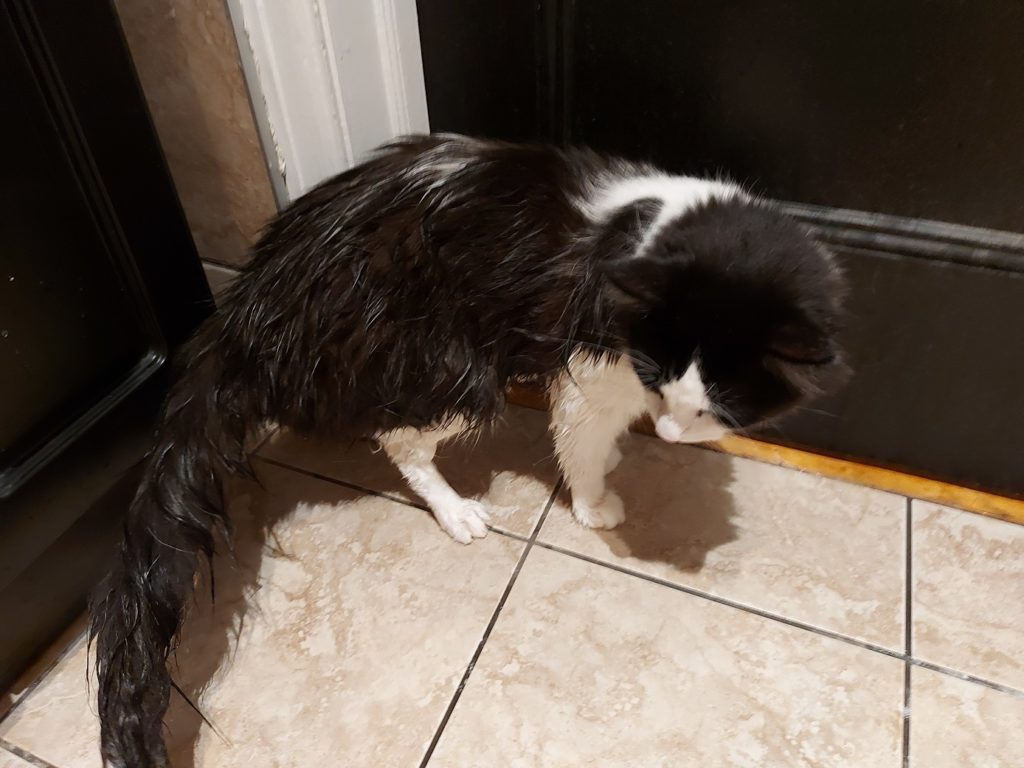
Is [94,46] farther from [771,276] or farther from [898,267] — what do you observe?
[898,267]

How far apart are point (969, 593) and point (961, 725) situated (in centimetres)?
23

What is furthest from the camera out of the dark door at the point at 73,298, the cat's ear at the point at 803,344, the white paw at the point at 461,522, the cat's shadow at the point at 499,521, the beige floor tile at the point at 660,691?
the white paw at the point at 461,522

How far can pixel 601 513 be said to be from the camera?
4.07 feet

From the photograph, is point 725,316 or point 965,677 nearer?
point 725,316

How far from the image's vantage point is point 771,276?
0.84m

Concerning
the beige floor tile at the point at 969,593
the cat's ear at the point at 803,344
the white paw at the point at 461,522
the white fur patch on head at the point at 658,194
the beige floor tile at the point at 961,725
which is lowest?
the beige floor tile at the point at 961,725

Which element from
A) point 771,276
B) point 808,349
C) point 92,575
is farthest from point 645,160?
point 92,575

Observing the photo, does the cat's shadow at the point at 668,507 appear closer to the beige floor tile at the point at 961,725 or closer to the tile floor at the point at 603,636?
the tile floor at the point at 603,636

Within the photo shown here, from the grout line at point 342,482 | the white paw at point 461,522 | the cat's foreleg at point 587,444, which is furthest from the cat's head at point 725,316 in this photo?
the grout line at point 342,482

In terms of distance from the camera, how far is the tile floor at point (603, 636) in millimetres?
1002

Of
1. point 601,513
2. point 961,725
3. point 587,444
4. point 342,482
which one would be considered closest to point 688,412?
point 587,444

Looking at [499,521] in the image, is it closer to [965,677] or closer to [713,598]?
[713,598]

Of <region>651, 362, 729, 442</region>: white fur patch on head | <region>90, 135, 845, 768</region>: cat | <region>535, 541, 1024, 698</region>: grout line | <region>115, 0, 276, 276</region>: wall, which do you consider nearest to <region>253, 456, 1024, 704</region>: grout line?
<region>535, 541, 1024, 698</region>: grout line

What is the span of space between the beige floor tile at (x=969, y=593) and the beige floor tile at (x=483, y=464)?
0.63m
